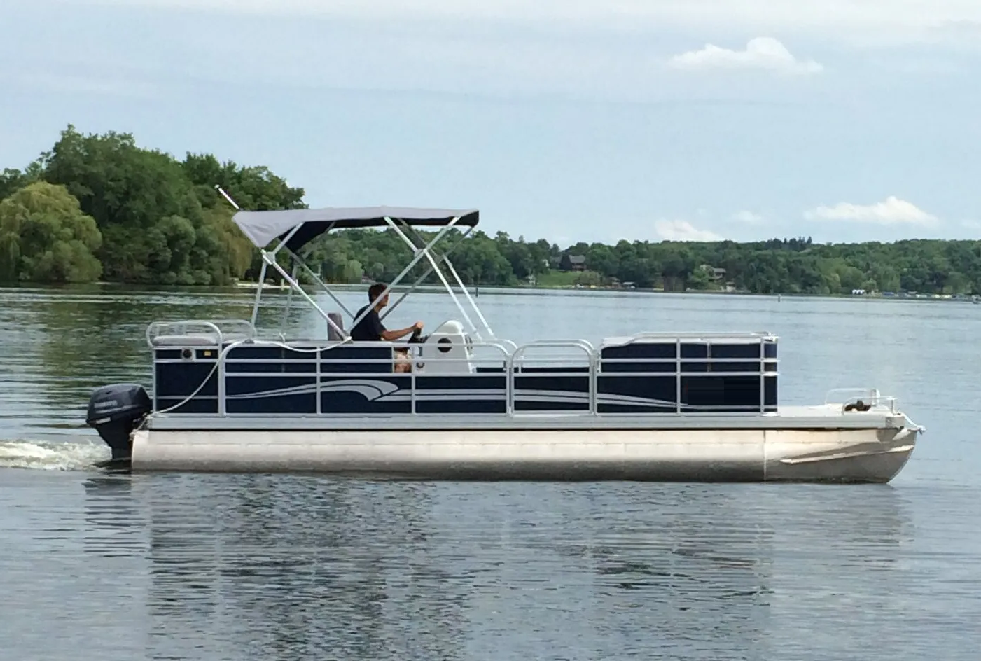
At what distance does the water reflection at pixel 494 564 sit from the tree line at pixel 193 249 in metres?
46.2

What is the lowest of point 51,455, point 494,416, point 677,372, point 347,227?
point 51,455

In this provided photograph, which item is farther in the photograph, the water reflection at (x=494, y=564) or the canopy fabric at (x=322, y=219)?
the canopy fabric at (x=322, y=219)

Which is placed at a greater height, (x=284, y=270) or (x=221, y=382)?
(x=284, y=270)

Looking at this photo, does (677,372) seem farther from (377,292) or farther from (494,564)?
(494,564)

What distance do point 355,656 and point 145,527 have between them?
15.4 ft

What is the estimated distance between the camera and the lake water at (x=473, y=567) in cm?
1136

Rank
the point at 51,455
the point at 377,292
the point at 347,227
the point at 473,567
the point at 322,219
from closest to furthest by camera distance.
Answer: the point at 473,567
the point at 377,292
the point at 322,219
the point at 347,227
the point at 51,455

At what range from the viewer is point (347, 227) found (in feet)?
59.8

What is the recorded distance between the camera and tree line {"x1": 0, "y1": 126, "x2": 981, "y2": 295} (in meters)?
120

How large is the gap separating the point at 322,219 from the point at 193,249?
400 feet

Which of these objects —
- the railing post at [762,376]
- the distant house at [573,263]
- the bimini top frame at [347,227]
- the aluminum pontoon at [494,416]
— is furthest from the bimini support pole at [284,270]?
the distant house at [573,263]

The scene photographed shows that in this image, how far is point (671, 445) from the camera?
55.0 ft

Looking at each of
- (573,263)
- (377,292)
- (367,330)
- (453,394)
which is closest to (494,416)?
(453,394)

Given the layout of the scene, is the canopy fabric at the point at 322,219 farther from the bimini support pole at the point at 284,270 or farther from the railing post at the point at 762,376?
the railing post at the point at 762,376
